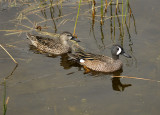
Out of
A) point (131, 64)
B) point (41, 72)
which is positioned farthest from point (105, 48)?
point (41, 72)

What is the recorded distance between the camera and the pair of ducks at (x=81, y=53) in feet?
31.4

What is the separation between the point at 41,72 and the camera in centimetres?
927

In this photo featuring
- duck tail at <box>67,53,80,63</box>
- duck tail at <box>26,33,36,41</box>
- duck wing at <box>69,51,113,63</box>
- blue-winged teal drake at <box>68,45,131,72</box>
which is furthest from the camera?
duck tail at <box>26,33,36,41</box>

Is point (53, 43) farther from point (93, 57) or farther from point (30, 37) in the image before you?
point (93, 57)

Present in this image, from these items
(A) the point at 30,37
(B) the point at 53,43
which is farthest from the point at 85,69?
(A) the point at 30,37

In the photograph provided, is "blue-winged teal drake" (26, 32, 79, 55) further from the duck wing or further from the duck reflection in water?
the duck wing

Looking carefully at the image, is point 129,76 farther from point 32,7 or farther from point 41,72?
point 32,7

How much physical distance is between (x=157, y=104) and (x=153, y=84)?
866 millimetres

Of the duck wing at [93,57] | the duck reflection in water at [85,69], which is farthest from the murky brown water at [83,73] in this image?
the duck wing at [93,57]

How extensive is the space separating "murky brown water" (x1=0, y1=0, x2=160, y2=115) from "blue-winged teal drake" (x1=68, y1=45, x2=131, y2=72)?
0.22 metres

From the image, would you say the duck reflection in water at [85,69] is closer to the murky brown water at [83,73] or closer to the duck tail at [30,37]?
the murky brown water at [83,73]

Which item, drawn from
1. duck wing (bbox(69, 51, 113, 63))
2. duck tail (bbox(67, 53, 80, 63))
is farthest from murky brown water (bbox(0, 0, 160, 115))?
duck wing (bbox(69, 51, 113, 63))

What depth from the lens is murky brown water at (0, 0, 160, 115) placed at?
782 centimetres

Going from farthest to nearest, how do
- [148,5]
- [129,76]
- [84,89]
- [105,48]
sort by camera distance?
[148,5] → [105,48] → [129,76] → [84,89]
